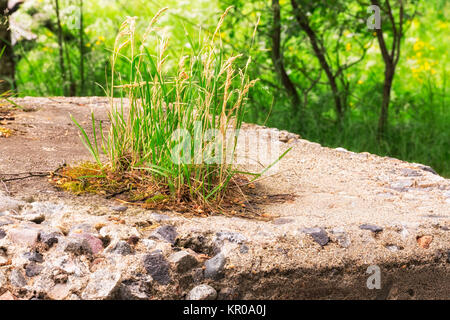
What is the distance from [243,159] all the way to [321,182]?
0.44m

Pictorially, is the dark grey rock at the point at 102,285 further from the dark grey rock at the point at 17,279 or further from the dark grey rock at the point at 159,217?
the dark grey rock at the point at 159,217

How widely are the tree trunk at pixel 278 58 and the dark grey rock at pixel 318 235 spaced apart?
2.88 meters

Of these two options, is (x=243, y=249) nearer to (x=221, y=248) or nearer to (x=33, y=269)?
(x=221, y=248)

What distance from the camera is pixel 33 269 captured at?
1.80m

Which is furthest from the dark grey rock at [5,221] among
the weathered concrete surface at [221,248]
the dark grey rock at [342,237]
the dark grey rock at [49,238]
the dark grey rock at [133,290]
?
the dark grey rock at [342,237]

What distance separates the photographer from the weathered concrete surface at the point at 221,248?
1810 millimetres

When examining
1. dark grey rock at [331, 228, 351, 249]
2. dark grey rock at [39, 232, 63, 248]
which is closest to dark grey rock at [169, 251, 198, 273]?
dark grey rock at [39, 232, 63, 248]

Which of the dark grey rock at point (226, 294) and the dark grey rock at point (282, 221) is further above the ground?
the dark grey rock at point (282, 221)

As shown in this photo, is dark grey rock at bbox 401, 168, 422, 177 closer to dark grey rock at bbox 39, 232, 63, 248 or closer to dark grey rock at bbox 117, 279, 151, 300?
dark grey rock at bbox 117, 279, 151, 300

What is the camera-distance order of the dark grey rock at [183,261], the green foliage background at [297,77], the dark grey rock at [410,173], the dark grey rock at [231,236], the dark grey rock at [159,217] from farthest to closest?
the green foliage background at [297,77] → the dark grey rock at [410,173] → the dark grey rock at [159,217] → the dark grey rock at [231,236] → the dark grey rock at [183,261]

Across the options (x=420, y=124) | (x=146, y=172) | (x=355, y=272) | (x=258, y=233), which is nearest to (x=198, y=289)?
(x=258, y=233)

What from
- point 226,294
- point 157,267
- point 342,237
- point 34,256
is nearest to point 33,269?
point 34,256

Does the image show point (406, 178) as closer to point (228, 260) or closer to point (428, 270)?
point (428, 270)
